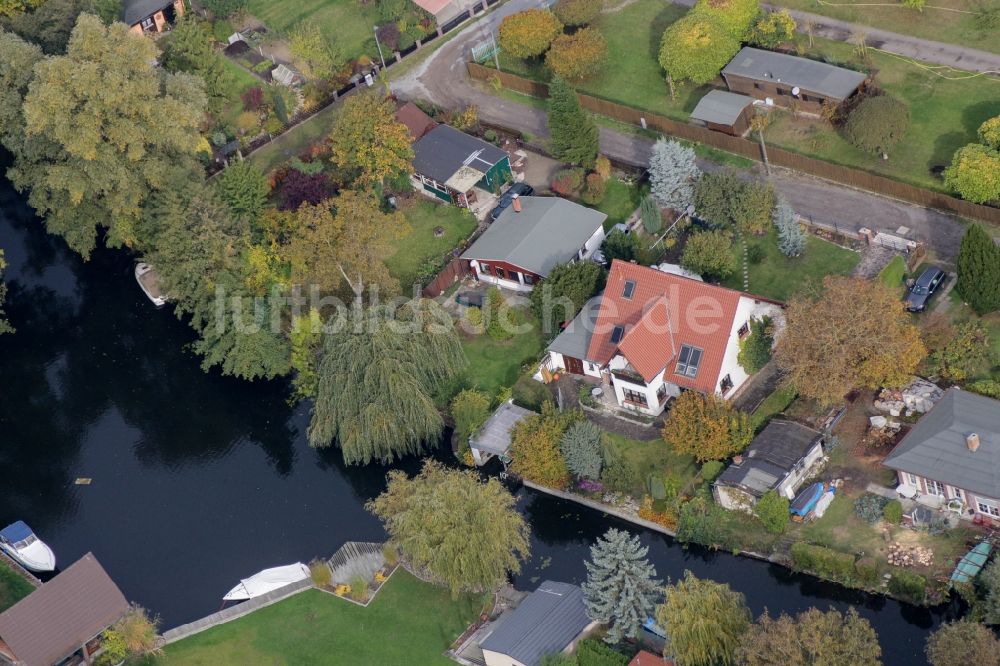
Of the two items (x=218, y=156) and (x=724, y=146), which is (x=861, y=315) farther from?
(x=218, y=156)

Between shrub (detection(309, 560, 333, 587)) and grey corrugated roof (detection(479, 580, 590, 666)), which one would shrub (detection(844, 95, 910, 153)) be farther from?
shrub (detection(309, 560, 333, 587))

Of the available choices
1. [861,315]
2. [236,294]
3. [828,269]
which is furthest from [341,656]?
[828,269]

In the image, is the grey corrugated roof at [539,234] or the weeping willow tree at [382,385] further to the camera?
the grey corrugated roof at [539,234]

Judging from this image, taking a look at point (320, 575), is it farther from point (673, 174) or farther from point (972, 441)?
point (673, 174)

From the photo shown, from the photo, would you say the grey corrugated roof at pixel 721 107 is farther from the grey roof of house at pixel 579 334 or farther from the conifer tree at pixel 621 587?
the conifer tree at pixel 621 587

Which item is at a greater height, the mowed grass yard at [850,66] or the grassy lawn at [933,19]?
the grassy lawn at [933,19]

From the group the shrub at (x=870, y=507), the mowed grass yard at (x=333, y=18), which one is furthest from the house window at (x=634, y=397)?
the mowed grass yard at (x=333, y=18)

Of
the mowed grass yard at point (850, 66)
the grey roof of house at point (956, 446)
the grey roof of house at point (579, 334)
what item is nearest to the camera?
the grey roof of house at point (956, 446)
